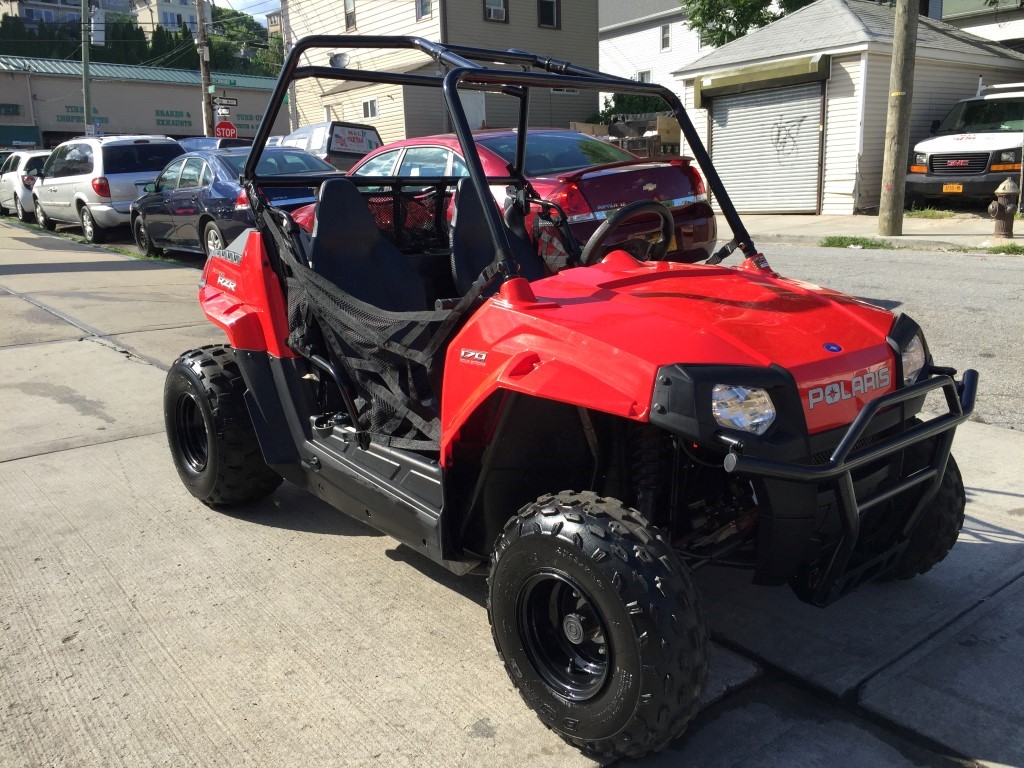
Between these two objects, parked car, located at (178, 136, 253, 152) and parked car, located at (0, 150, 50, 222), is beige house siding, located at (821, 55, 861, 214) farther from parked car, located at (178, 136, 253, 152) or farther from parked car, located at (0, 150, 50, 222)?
parked car, located at (0, 150, 50, 222)

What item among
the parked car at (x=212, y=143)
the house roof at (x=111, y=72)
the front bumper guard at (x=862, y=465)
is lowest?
the front bumper guard at (x=862, y=465)

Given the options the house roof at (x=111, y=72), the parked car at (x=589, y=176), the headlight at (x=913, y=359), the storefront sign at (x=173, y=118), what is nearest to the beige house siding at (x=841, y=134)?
the parked car at (x=589, y=176)

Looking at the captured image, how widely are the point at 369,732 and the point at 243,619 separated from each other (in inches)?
34.4

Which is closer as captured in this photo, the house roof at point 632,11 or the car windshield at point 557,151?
the car windshield at point 557,151

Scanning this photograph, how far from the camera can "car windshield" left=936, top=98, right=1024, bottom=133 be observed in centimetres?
1554

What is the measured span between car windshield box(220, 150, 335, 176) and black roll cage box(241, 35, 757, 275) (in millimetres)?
7842

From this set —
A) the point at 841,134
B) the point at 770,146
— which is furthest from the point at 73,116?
the point at 841,134

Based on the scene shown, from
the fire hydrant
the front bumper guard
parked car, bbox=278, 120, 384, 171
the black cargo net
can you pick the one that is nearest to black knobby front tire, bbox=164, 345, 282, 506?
the black cargo net

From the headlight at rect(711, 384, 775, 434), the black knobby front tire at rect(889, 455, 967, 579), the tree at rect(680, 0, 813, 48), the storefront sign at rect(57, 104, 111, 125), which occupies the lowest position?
the black knobby front tire at rect(889, 455, 967, 579)

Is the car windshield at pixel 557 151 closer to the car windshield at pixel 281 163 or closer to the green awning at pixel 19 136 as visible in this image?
the car windshield at pixel 281 163

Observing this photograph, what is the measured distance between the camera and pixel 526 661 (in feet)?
8.34

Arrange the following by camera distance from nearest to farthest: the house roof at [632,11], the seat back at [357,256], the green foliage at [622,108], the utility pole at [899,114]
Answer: the seat back at [357,256] → the utility pole at [899,114] → the green foliage at [622,108] → the house roof at [632,11]

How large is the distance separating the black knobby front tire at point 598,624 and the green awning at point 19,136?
46463 mm

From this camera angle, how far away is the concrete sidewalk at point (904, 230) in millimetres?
12236
